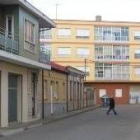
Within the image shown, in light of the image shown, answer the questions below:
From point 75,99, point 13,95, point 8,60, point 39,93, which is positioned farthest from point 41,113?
point 75,99

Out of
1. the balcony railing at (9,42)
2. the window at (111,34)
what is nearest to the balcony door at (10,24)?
the balcony railing at (9,42)

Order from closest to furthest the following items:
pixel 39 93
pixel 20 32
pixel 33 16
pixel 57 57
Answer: pixel 20 32
pixel 33 16
pixel 39 93
pixel 57 57

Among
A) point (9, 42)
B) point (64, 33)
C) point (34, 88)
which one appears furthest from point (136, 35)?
point (9, 42)

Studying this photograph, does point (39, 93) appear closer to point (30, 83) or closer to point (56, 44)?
point (30, 83)

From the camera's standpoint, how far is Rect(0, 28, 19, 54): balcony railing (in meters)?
25.9

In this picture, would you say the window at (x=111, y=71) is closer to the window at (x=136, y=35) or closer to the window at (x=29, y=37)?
the window at (x=136, y=35)

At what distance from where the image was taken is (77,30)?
83000mm

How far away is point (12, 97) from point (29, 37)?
4.24 meters

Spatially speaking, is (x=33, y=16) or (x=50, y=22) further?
(x=50, y=22)

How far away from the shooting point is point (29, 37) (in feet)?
103

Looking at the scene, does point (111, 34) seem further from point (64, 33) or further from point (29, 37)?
point (29, 37)

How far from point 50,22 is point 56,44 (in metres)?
46.8

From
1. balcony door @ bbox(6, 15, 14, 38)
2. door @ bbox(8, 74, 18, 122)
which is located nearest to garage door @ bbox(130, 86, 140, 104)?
door @ bbox(8, 74, 18, 122)

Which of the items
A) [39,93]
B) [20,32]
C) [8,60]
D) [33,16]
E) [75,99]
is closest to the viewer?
[8,60]
